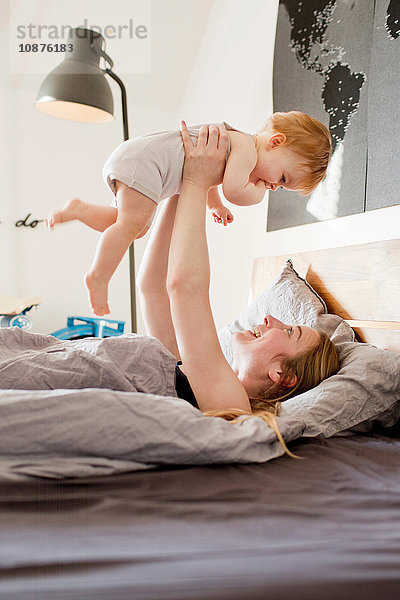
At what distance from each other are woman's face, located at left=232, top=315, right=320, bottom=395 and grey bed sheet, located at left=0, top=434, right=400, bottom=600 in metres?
0.45

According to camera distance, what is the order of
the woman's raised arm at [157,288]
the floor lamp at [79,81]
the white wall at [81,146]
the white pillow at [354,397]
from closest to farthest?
the white pillow at [354,397]
the woman's raised arm at [157,288]
the floor lamp at [79,81]
the white wall at [81,146]

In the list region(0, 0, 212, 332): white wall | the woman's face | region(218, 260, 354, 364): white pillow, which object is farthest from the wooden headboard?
region(0, 0, 212, 332): white wall

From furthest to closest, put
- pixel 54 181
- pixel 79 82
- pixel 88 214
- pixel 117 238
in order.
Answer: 1. pixel 54 181
2. pixel 79 82
3. pixel 88 214
4. pixel 117 238

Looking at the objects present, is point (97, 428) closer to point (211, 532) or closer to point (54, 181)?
point (211, 532)

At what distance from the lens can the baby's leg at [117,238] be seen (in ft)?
4.16

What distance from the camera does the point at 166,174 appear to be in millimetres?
1294

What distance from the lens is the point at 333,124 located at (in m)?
1.83

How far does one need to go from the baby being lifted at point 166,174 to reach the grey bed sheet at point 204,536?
62 centimetres

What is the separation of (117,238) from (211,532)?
80 cm

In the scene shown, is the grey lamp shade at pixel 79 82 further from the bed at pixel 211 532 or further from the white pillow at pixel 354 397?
the bed at pixel 211 532

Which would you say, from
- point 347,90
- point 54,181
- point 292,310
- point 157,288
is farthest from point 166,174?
point 54,181

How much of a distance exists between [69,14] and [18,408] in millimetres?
3241

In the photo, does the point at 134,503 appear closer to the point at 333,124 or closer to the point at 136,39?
the point at 333,124

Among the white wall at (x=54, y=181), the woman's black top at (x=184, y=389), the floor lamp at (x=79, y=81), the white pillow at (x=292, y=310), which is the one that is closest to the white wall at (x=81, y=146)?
the white wall at (x=54, y=181)
